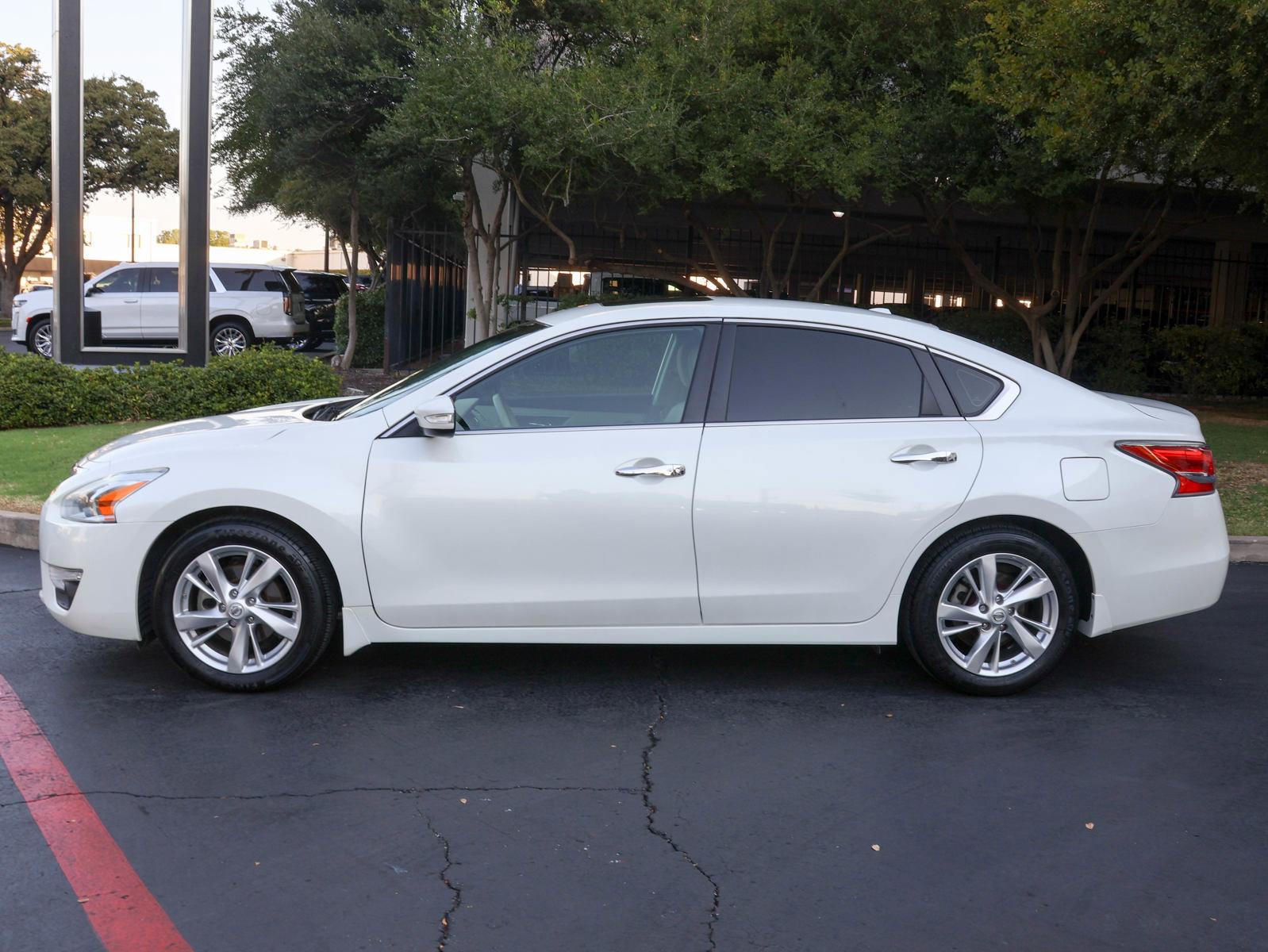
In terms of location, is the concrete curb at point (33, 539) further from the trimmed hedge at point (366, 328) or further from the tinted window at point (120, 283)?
the trimmed hedge at point (366, 328)

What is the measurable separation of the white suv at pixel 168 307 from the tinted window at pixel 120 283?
0.01 meters

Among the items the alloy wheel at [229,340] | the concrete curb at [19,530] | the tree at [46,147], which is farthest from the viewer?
the tree at [46,147]

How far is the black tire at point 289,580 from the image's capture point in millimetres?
4961

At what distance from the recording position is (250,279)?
2416 cm

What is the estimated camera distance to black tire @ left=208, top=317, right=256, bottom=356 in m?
23.8

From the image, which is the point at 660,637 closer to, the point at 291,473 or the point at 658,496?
the point at 658,496

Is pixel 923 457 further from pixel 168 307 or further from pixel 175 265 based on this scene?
pixel 175 265

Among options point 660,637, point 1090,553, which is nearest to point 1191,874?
point 1090,553

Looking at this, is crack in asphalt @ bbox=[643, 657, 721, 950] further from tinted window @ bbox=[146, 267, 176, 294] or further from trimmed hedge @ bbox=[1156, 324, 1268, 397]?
tinted window @ bbox=[146, 267, 176, 294]

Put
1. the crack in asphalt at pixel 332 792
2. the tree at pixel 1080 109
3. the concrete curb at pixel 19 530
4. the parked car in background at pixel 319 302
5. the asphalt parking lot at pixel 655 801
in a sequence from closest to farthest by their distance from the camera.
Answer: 1. the asphalt parking lot at pixel 655 801
2. the crack in asphalt at pixel 332 792
3. the concrete curb at pixel 19 530
4. the tree at pixel 1080 109
5. the parked car in background at pixel 319 302

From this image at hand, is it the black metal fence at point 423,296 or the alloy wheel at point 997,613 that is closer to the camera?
the alloy wheel at point 997,613

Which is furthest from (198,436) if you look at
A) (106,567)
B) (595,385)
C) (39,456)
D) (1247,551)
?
(1247,551)

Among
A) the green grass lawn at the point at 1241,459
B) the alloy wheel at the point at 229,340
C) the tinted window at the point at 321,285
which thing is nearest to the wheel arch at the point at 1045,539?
the green grass lawn at the point at 1241,459

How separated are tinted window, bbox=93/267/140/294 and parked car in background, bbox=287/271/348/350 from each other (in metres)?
3.84
